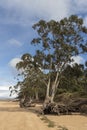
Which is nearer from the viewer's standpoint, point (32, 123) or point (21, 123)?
point (21, 123)

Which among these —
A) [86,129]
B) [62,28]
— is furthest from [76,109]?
[86,129]

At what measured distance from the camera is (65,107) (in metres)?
36.2

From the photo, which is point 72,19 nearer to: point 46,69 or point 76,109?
point 46,69

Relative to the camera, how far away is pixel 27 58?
46.0m

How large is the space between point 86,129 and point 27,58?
26.3 m

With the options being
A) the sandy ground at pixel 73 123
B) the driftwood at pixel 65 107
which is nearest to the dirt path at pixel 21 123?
the sandy ground at pixel 73 123

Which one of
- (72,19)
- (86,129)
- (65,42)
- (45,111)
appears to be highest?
(72,19)

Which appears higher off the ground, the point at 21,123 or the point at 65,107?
the point at 65,107

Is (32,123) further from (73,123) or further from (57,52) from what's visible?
(57,52)

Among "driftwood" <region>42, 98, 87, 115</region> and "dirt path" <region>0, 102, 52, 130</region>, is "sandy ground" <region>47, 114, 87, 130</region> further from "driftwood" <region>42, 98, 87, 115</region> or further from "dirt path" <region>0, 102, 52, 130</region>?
"driftwood" <region>42, 98, 87, 115</region>

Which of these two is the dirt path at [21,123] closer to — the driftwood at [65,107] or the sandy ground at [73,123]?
the sandy ground at [73,123]

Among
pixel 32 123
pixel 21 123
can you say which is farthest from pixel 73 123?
pixel 21 123

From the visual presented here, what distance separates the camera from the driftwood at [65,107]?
36125mm

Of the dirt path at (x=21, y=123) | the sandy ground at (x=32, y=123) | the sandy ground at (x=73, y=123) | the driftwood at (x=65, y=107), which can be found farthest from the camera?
the driftwood at (x=65, y=107)
